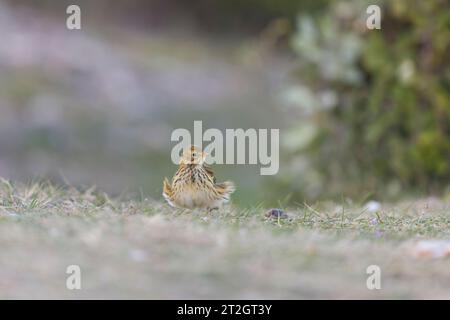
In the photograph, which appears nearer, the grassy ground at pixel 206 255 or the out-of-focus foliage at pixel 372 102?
the grassy ground at pixel 206 255

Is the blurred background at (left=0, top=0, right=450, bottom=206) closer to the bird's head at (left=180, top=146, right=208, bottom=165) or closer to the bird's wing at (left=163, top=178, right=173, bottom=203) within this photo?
the bird's wing at (left=163, top=178, right=173, bottom=203)

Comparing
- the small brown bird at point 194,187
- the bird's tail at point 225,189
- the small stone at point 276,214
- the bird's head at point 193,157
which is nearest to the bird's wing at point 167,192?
the small brown bird at point 194,187

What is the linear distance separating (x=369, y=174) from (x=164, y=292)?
570cm

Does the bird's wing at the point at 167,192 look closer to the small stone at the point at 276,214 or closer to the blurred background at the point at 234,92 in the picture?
the blurred background at the point at 234,92

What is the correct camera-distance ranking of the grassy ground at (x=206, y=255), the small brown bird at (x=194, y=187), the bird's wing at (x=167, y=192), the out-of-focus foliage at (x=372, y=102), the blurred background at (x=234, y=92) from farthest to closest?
the blurred background at (x=234, y=92), the out-of-focus foliage at (x=372, y=102), the bird's wing at (x=167, y=192), the small brown bird at (x=194, y=187), the grassy ground at (x=206, y=255)

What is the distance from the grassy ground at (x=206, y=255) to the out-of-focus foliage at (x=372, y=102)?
3.57 m

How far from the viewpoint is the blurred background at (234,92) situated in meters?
8.78

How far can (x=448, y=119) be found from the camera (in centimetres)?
859

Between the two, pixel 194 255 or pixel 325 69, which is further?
pixel 325 69

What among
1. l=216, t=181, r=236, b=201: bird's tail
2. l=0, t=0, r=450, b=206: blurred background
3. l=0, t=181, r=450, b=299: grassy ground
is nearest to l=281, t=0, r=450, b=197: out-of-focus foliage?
l=0, t=0, r=450, b=206: blurred background

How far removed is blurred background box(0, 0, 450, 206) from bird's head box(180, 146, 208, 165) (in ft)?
1.74

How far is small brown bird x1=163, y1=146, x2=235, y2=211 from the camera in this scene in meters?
5.51

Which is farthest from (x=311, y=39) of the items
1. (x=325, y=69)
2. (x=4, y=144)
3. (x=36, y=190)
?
(x=4, y=144)
